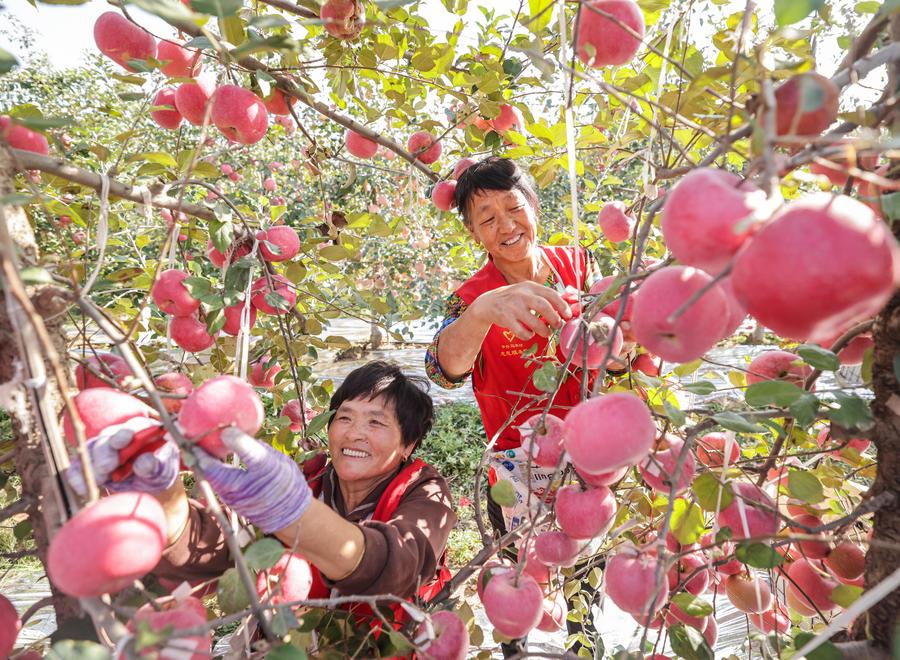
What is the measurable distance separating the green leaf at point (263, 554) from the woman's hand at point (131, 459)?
10 centimetres

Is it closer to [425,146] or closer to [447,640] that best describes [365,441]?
[447,640]

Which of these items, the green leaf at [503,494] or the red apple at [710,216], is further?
the green leaf at [503,494]

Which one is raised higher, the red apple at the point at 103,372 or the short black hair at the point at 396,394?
the red apple at the point at 103,372

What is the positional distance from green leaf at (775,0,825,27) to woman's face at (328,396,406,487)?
1043 mm

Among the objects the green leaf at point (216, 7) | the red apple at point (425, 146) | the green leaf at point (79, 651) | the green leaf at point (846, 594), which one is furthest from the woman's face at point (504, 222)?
the green leaf at point (79, 651)

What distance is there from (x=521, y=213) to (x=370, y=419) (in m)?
0.70

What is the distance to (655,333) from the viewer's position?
0.46 m

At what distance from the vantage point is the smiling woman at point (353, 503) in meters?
0.56

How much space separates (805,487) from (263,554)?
613 mm

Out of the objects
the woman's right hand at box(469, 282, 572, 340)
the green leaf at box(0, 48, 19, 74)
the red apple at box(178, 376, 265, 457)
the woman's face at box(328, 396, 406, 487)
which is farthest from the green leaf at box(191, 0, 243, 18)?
the woman's face at box(328, 396, 406, 487)

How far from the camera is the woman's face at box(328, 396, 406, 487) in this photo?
1245 mm

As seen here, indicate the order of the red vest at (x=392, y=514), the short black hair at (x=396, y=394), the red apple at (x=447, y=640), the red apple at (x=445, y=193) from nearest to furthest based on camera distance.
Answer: the red apple at (x=447, y=640) < the red vest at (x=392, y=514) < the short black hair at (x=396, y=394) < the red apple at (x=445, y=193)

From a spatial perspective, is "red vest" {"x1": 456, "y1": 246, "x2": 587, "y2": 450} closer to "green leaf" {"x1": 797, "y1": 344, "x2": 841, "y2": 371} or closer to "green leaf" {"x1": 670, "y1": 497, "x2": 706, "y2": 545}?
"green leaf" {"x1": 670, "y1": 497, "x2": 706, "y2": 545}

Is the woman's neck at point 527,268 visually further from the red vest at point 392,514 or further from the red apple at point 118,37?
the red apple at point 118,37
